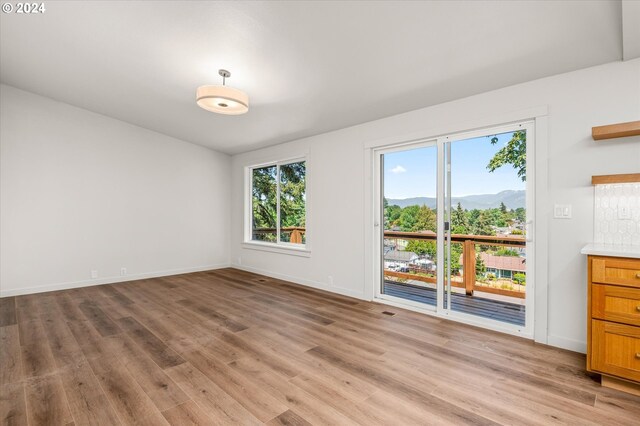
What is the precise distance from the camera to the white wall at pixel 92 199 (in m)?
4.36

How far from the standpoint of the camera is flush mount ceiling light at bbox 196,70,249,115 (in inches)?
116

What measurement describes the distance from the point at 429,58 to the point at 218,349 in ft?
10.7

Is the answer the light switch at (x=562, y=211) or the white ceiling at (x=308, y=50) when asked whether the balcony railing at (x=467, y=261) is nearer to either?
the light switch at (x=562, y=211)

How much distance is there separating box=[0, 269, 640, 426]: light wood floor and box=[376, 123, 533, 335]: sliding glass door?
51 centimetres

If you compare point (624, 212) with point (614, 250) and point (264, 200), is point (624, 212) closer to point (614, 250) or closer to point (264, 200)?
point (614, 250)

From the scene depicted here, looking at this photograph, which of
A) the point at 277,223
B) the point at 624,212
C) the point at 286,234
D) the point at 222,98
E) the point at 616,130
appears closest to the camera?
the point at 616,130

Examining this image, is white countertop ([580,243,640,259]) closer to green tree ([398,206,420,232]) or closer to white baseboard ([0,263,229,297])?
green tree ([398,206,420,232])

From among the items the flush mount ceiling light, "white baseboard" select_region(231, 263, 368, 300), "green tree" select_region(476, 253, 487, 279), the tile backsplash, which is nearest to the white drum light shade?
the flush mount ceiling light

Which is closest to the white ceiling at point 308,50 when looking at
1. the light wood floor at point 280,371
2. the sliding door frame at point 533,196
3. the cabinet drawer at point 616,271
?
the sliding door frame at point 533,196

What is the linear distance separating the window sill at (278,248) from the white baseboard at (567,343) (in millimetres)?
3238

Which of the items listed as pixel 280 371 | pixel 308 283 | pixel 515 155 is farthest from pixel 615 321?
pixel 308 283

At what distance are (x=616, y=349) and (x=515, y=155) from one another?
5.97 ft

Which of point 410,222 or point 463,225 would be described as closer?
point 463,225

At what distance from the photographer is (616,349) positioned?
202cm
